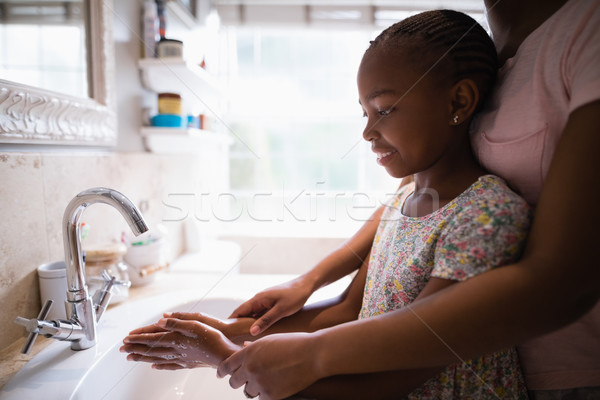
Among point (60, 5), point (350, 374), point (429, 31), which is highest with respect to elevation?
point (60, 5)

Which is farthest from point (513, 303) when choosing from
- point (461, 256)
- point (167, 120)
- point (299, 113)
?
point (299, 113)

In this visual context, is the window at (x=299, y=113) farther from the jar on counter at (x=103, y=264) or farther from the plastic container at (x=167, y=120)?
the jar on counter at (x=103, y=264)

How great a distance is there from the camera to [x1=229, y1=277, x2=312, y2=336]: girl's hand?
2.32ft

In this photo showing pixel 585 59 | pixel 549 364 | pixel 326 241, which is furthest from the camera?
pixel 326 241

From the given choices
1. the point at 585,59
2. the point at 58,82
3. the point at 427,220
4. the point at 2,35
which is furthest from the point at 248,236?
the point at 585,59

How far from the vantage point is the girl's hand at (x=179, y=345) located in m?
0.58

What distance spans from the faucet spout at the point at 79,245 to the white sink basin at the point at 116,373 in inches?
1.8

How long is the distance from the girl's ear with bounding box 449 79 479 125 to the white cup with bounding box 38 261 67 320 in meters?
0.87

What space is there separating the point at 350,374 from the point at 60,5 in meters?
1.06

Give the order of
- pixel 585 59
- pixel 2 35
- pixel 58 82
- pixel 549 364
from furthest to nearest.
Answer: pixel 58 82 → pixel 2 35 → pixel 549 364 → pixel 585 59

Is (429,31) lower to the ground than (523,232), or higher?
higher

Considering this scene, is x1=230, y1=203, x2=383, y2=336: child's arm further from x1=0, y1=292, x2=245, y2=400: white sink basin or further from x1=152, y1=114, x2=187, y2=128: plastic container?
x1=152, y1=114, x2=187, y2=128: plastic container

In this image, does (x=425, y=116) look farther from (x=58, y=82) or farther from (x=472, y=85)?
(x=58, y=82)

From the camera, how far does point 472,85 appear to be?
0.51 meters
